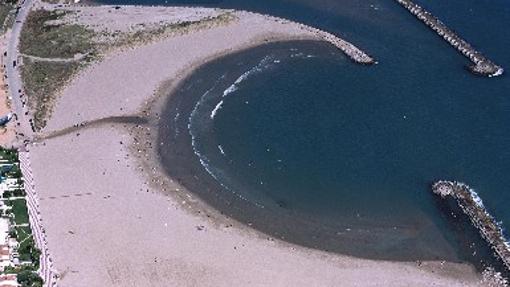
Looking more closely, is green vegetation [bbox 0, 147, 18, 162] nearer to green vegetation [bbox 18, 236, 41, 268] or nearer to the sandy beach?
the sandy beach

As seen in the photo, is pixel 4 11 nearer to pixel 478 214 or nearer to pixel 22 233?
pixel 22 233

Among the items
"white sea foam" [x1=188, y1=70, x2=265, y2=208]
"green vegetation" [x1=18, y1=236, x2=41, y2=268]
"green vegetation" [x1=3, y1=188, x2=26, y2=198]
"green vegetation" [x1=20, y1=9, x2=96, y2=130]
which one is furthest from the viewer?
"green vegetation" [x1=20, y1=9, x2=96, y2=130]

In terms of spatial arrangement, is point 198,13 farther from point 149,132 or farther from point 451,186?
point 451,186

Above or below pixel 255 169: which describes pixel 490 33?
above

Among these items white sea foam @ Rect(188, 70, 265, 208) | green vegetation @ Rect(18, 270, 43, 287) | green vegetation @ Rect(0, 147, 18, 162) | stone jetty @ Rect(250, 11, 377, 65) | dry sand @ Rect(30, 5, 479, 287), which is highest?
stone jetty @ Rect(250, 11, 377, 65)

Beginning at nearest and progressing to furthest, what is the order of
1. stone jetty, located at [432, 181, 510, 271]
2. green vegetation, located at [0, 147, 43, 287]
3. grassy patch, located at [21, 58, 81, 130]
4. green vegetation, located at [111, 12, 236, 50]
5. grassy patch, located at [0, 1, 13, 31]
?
green vegetation, located at [0, 147, 43, 287] → stone jetty, located at [432, 181, 510, 271] → grassy patch, located at [21, 58, 81, 130] → green vegetation, located at [111, 12, 236, 50] → grassy patch, located at [0, 1, 13, 31]

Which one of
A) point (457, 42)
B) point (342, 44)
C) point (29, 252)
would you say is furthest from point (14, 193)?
point (457, 42)

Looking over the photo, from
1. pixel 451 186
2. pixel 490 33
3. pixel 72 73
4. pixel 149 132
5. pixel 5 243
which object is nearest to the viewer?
pixel 5 243

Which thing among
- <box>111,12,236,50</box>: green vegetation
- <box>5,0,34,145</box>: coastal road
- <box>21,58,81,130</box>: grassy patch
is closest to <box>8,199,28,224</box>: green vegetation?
<box>5,0,34,145</box>: coastal road

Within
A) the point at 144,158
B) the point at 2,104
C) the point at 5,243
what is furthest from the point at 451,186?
the point at 2,104
